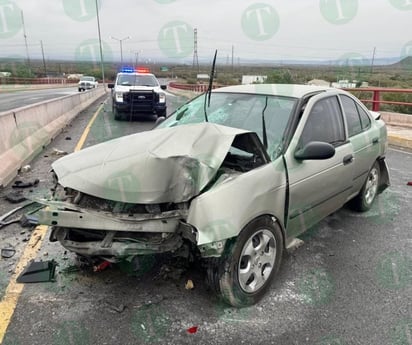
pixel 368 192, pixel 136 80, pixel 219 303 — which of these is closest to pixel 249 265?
pixel 219 303

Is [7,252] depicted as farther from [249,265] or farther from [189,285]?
[249,265]

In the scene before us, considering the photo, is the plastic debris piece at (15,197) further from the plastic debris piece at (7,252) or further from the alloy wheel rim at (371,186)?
the alloy wheel rim at (371,186)

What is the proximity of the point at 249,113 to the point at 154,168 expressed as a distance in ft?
4.62

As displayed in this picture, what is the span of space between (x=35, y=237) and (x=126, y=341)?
206 centimetres

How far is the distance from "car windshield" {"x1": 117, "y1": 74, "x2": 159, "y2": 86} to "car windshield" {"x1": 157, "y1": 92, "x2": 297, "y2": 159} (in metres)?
12.5

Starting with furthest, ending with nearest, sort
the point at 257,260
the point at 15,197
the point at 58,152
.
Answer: the point at 58,152
the point at 15,197
the point at 257,260

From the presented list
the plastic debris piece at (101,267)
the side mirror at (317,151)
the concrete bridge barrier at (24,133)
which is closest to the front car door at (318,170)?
the side mirror at (317,151)

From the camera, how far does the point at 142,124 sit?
14430mm

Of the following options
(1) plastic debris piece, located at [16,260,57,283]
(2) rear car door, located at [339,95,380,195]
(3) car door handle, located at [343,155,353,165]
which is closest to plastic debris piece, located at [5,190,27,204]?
(1) plastic debris piece, located at [16,260,57,283]

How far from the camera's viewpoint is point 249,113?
399 cm

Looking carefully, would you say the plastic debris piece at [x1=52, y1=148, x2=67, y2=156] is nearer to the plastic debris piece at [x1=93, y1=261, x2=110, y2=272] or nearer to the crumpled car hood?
the crumpled car hood

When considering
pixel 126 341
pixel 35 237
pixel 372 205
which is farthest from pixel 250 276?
pixel 372 205

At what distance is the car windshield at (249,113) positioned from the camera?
366 cm

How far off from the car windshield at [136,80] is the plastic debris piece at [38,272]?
13.5 metres
